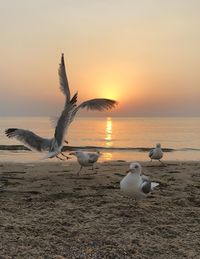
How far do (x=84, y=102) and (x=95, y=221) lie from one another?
4260mm

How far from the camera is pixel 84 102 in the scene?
365 inches

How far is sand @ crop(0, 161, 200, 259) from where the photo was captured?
4.43m

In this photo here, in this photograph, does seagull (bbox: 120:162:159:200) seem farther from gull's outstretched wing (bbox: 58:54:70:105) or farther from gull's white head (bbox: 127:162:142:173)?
gull's outstretched wing (bbox: 58:54:70:105)

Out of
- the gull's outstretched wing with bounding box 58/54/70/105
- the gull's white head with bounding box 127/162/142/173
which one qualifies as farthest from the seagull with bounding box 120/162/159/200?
the gull's outstretched wing with bounding box 58/54/70/105

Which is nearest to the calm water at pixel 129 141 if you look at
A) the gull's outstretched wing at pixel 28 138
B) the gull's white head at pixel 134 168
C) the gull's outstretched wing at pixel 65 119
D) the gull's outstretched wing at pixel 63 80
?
the gull's outstretched wing at pixel 28 138

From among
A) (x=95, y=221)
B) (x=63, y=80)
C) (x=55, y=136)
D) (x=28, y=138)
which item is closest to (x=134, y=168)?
(x=95, y=221)

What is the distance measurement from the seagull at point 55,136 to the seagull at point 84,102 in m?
0.18

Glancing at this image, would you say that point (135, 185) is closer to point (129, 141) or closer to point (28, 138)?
point (28, 138)

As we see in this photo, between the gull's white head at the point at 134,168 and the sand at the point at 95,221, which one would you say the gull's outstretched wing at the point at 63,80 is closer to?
the sand at the point at 95,221

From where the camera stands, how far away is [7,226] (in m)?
5.10

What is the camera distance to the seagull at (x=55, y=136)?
9164 mm

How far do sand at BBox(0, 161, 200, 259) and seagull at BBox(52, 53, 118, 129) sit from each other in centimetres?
187

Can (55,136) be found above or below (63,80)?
below

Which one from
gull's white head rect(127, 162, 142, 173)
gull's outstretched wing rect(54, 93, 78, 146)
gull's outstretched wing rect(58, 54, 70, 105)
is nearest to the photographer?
gull's white head rect(127, 162, 142, 173)
